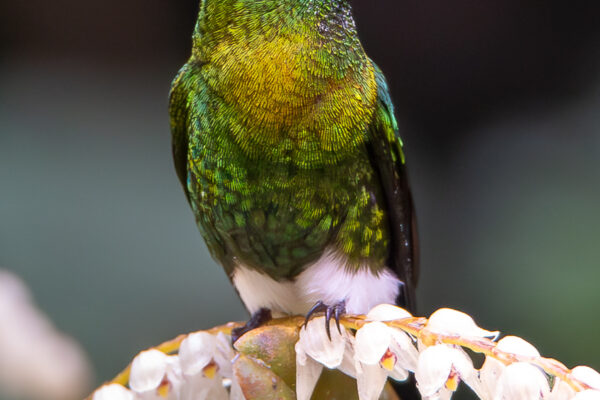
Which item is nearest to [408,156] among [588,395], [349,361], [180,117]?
[180,117]

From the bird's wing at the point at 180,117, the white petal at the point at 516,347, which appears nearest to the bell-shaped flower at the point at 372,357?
the white petal at the point at 516,347

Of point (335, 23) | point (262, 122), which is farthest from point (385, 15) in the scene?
point (262, 122)

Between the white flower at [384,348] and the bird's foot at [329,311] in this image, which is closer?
the white flower at [384,348]

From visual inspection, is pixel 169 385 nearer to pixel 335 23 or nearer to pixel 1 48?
pixel 335 23

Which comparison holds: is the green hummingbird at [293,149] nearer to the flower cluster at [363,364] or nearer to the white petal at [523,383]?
the flower cluster at [363,364]

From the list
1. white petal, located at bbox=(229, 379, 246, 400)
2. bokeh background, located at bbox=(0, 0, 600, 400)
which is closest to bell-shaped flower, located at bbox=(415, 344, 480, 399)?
white petal, located at bbox=(229, 379, 246, 400)

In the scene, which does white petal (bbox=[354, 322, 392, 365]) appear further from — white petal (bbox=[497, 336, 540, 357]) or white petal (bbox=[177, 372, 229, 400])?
white petal (bbox=[177, 372, 229, 400])
